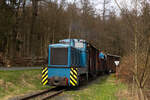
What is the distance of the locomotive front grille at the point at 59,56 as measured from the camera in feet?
37.9

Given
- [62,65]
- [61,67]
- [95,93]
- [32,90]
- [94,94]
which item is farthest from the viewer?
[62,65]

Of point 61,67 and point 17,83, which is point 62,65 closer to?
point 61,67

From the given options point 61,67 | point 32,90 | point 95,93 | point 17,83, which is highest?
point 61,67

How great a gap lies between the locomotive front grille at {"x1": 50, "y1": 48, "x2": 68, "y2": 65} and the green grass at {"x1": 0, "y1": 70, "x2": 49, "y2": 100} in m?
2.01

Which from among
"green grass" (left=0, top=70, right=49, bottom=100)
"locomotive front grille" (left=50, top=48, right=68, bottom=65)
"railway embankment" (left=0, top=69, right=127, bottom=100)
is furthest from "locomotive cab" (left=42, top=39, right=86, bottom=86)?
"green grass" (left=0, top=70, right=49, bottom=100)

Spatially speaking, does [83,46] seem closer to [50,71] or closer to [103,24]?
[50,71]

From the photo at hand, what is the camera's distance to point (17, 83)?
11500 mm

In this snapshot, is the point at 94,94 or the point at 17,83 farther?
the point at 17,83

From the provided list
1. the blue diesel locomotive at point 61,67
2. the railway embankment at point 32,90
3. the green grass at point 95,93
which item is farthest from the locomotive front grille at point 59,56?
the green grass at point 95,93

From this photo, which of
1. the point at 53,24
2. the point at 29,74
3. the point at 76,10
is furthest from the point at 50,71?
the point at 53,24

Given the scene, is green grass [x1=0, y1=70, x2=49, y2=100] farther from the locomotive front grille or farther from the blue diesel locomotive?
the locomotive front grille

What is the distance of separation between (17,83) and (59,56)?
10.1ft

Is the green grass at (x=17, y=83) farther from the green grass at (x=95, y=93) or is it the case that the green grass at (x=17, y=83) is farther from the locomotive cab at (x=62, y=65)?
the green grass at (x=95, y=93)

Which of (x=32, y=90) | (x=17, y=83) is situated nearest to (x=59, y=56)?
(x=32, y=90)
